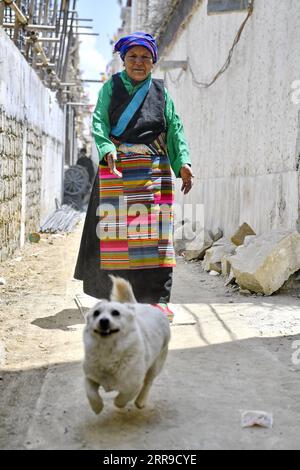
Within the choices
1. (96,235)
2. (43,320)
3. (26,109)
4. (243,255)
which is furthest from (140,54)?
(26,109)

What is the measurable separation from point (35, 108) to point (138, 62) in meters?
7.35

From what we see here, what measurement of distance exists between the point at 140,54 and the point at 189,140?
7538 millimetres

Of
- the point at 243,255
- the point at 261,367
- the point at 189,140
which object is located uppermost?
the point at 189,140

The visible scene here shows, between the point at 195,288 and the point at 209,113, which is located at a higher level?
the point at 209,113

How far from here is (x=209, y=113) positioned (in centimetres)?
1034

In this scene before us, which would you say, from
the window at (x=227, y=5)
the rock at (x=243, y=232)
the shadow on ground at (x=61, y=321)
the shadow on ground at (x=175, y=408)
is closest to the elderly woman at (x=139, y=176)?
the shadow on ground at (x=61, y=321)

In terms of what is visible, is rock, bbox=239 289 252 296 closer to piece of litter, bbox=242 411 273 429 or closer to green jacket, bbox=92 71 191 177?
green jacket, bbox=92 71 191 177

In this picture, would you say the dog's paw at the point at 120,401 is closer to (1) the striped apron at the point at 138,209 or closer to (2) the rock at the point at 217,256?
(1) the striped apron at the point at 138,209

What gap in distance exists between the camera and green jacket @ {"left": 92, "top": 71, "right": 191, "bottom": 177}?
4488mm

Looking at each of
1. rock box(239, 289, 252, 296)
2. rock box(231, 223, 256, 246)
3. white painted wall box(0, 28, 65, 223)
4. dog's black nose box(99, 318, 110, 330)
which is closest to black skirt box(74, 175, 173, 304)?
rock box(239, 289, 252, 296)

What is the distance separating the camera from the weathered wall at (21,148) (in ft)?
25.7

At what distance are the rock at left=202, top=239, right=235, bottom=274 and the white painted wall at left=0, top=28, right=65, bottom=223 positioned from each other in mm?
3048

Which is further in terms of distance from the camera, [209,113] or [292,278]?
[209,113]
